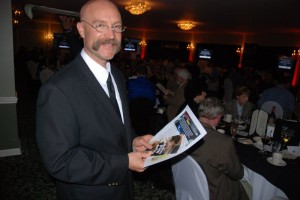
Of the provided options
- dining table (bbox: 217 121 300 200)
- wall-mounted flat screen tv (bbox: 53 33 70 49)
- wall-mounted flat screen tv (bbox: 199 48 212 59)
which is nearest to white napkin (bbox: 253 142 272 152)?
dining table (bbox: 217 121 300 200)

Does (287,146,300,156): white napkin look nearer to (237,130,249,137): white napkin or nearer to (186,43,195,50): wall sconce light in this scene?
(237,130,249,137): white napkin

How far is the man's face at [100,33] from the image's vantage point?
1159mm

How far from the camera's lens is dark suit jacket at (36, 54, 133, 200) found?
998 millimetres

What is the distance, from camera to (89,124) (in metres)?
1.09

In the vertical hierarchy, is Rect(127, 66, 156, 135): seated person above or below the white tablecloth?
above

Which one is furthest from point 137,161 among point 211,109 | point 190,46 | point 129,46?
point 129,46

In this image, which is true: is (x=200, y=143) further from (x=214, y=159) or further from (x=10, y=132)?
(x=10, y=132)

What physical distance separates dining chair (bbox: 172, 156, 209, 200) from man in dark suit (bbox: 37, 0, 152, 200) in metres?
0.67

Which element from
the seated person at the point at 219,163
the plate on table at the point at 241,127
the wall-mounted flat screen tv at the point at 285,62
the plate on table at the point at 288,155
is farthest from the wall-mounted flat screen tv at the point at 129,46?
the seated person at the point at 219,163

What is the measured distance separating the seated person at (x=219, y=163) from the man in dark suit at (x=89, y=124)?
0.76 metres

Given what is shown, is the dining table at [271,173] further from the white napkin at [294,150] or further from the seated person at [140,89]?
the seated person at [140,89]

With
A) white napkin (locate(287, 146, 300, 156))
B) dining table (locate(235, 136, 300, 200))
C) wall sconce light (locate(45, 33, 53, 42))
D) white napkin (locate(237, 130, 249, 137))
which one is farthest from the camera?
wall sconce light (locate(45, 33, 53, 42))

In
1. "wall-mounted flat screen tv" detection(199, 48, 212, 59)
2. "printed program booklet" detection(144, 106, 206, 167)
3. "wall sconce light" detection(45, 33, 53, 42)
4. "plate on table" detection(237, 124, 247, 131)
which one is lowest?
"plate on table" detection(237, 124, 247, 131)

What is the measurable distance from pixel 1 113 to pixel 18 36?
12084 mm
